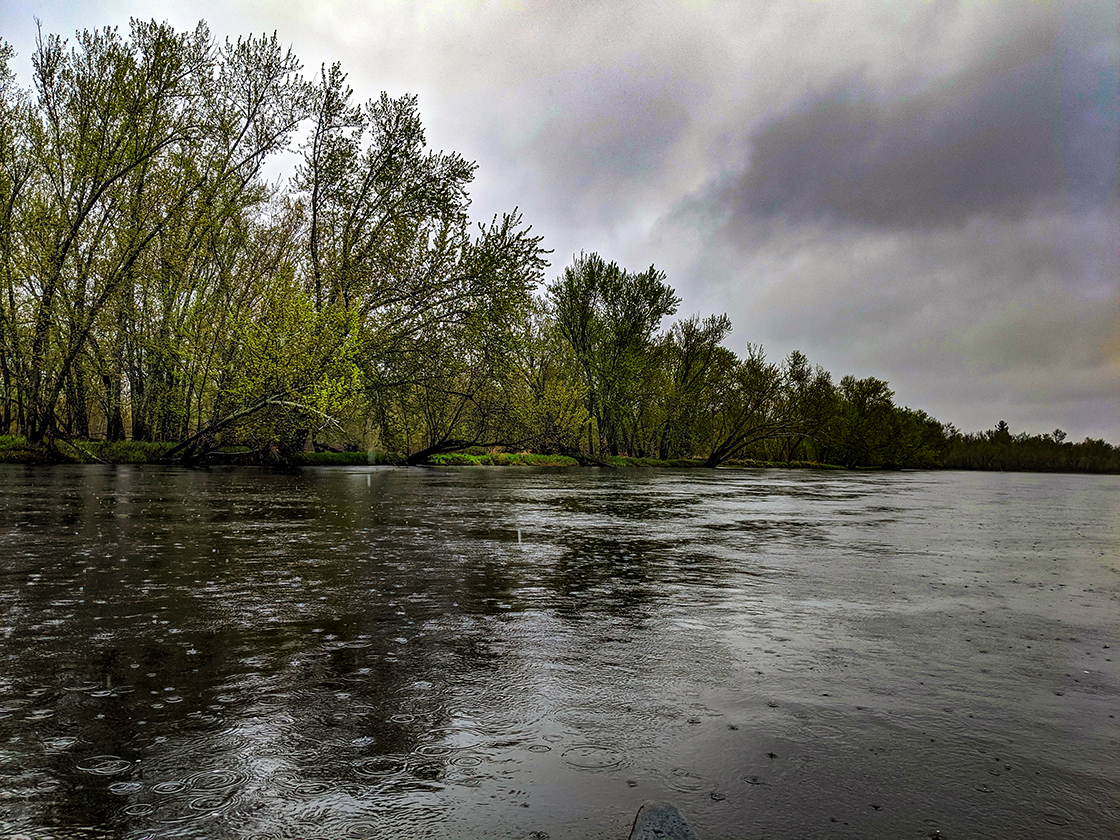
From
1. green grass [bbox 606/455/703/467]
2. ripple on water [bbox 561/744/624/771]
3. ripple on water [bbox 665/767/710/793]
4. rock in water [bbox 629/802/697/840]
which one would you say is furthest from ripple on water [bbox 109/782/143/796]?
green grass [bbox 606/455/703/467]

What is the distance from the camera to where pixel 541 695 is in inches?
113

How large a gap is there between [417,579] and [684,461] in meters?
48.9

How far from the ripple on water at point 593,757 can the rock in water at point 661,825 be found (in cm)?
43

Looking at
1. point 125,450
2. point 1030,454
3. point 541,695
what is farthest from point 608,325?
point 1030,454

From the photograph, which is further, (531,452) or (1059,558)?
(531,452)

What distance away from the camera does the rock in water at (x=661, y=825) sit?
1703 millimetres

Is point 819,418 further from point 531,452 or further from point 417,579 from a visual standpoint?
point 417,579

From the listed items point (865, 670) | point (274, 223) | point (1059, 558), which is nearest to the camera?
point (865, 670)

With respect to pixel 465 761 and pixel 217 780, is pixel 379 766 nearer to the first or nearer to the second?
pixel 465 761

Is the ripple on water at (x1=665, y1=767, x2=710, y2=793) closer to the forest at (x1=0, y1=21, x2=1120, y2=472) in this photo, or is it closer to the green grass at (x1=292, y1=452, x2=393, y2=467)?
the forest at (x1=0, y1=21, x2=1120, y2=472)

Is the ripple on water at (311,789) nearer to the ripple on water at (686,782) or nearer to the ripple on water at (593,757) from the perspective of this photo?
the ripple on water at (593,757)

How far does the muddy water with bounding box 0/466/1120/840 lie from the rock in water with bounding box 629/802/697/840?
0.12 metres

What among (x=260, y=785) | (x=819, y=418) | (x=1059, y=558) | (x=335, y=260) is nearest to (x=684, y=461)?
(x=819, y=418)

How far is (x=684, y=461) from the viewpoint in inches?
2087
